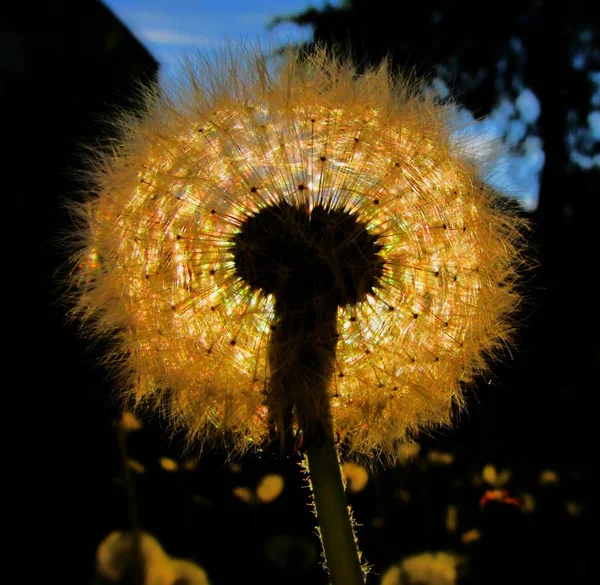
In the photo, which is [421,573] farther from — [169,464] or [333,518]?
[169,464]

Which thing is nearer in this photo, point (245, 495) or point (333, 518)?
point (333, 518)

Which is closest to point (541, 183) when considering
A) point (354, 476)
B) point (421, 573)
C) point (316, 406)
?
point (354, 476)

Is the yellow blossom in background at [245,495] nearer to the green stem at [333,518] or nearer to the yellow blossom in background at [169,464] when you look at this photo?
the yellow blossom in background at [169,464]

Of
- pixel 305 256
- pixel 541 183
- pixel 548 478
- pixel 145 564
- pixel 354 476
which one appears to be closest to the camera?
pixel 305 256

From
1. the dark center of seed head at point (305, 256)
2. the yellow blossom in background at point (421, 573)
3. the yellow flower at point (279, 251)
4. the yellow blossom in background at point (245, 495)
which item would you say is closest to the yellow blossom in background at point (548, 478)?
the yellow blossom in background at point (421, 573)

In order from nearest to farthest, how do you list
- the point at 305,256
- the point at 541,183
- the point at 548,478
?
the point at 305,256 → the point at 548,478 → the point at 541,183

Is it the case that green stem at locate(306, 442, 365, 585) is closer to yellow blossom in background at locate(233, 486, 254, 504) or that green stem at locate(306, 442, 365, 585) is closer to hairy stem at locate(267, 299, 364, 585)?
hairy stem at locate(267, 299, 364, 585)

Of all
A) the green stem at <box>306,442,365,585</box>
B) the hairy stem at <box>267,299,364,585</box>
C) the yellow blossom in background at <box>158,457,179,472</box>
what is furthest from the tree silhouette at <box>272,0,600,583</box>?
the yellow blossom in background at <box>158,457,179,472</box>
